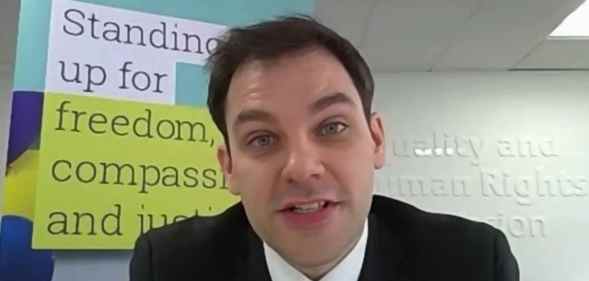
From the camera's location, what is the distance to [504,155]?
3816mm

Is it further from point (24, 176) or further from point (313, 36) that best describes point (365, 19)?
point (313, 36)

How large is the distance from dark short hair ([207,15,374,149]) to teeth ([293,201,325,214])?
0.46ft

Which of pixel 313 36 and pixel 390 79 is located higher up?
pixel 390 79

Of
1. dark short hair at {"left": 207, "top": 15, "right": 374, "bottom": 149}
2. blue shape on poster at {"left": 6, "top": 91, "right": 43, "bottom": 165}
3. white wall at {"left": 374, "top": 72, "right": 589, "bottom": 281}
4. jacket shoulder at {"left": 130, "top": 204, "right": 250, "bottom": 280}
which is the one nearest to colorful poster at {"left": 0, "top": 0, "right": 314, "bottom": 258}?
blue shape on poster at {"left": 6, "top": 91, "right": 43, "bottom": 165}

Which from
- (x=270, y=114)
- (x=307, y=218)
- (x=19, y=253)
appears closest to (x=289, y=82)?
(x=270, y=114)

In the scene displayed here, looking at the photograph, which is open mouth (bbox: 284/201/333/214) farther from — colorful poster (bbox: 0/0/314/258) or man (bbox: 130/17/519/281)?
colorful poster (bbox: 0/0/314/258)

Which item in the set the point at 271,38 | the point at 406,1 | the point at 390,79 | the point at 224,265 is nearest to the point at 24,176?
the point at 224,265

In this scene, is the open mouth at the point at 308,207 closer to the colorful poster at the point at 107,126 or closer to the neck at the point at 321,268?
the neck at the point at 321,268

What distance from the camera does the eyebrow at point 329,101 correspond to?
62cm

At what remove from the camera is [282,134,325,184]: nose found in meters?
0.59

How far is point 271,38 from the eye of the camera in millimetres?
695

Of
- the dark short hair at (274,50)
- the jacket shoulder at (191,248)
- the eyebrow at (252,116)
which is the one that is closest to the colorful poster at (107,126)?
the jacket shoulder at (191,248)

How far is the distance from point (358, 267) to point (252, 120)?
0.26m

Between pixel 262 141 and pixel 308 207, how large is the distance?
8 cm
